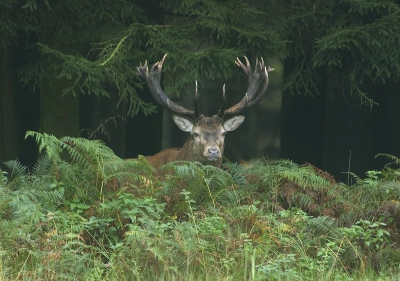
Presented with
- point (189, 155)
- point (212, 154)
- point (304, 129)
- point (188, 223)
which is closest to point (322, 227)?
point (188, 223)

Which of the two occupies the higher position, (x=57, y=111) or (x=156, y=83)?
(x=156, y=83)

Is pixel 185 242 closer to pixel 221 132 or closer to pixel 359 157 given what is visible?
pixel 221 132

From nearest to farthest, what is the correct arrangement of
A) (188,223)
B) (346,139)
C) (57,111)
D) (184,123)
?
(188,223)
(184,123)
(57,111)
(346,139)

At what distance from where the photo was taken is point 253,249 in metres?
7.66

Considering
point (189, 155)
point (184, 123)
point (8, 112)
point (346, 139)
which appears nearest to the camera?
point (189, 155)

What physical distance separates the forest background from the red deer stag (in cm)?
24

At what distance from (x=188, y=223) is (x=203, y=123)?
438 cm

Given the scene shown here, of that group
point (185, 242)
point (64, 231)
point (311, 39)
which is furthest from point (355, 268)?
point (311, 39)

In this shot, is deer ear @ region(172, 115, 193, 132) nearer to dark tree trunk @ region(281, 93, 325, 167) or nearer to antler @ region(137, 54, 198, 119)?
antler @ region(137, 54, 198, 119)

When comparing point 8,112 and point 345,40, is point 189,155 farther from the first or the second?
point 8,112

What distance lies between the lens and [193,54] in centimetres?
1239

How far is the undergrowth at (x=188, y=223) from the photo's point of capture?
7.46m

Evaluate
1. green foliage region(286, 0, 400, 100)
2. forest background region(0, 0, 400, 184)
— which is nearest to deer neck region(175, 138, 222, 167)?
forest background region(0, 0, 400, 184)

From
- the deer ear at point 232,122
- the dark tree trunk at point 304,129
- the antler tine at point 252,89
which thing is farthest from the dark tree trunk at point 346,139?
the deer ear at point 232,122
